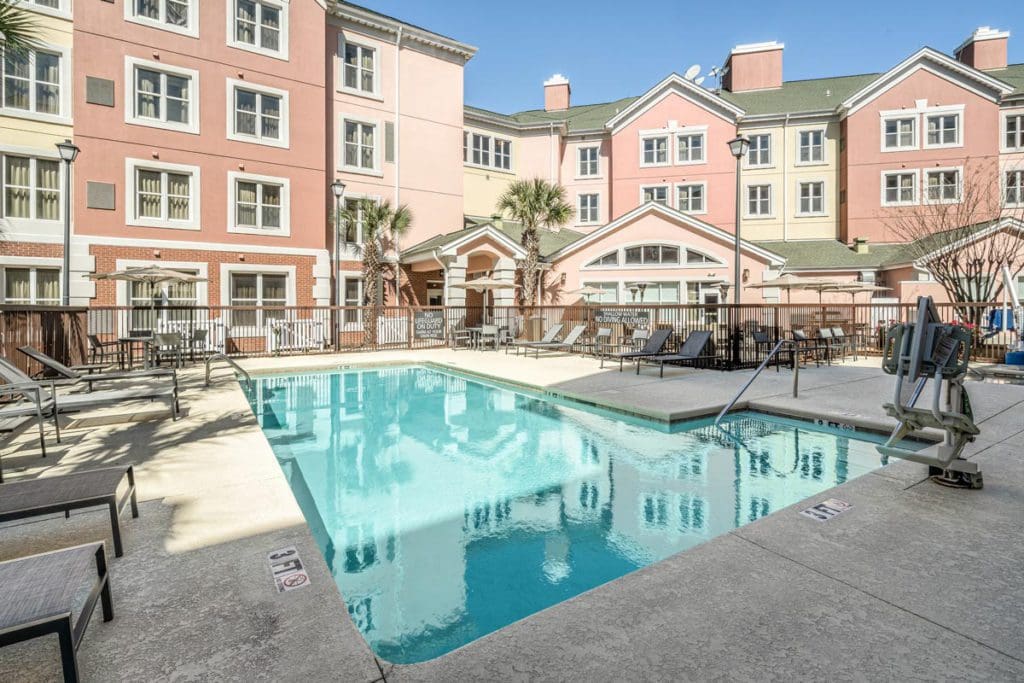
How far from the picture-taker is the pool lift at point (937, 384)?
3.96 meters

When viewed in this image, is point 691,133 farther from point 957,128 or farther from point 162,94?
point 162,94

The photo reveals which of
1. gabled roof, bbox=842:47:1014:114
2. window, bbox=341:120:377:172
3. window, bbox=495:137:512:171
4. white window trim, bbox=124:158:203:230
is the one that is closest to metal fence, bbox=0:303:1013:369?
white window trim, bbox=124:158:203:230

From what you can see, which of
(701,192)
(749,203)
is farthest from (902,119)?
(701,192)

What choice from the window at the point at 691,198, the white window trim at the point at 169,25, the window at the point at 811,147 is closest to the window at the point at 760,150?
the window at the point at 811,147

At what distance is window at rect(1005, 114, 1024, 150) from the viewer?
82.4 ft

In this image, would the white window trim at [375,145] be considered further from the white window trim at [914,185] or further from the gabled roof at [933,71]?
the white window trim at [914,185]

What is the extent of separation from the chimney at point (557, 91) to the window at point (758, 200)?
1339 centimetres

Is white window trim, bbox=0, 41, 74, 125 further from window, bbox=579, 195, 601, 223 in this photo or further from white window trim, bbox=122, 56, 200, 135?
window, bbox=579, 195, 601, 223

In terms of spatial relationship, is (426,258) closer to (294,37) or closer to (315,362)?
(315,362)

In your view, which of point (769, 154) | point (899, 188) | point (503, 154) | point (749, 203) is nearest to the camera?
point (899, 188)

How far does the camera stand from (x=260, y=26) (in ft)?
64.5

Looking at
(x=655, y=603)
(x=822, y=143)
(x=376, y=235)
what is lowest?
(x=655, y=603)

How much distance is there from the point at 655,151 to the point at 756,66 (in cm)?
979

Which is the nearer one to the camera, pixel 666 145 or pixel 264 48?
pixel 264 48
